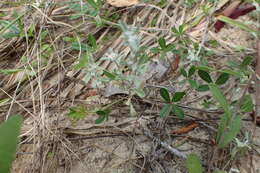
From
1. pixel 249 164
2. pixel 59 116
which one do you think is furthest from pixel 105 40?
pixel 249 164

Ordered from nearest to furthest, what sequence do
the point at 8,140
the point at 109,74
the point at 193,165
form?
the point at 8,140 → the point at 193,165 → the point at 109,74

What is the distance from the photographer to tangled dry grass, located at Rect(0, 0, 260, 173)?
3.81 ft

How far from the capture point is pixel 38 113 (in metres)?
1.33

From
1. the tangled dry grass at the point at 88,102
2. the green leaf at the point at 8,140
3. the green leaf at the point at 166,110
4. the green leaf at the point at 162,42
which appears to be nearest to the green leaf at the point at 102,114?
the tangled dry grass at the point at 88,102

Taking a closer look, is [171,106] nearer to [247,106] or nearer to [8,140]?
[247,106]

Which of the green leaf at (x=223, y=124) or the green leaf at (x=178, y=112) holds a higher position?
the green leaf at (x=178, y=112)

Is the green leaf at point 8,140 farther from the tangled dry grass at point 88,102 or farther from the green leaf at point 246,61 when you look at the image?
the green leaf at point 246,61

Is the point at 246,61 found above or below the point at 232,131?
above

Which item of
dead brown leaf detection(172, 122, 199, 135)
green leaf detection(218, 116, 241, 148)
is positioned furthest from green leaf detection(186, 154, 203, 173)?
dead brown leaf detection(172, 122, 199, 135)

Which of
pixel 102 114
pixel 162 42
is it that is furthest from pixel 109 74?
pixel 162 42

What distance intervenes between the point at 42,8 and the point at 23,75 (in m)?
0.37

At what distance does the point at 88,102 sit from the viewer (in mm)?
1342

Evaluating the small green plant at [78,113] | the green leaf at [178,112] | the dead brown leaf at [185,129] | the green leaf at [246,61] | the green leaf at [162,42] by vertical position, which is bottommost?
the dead brown leaf at [185,129]

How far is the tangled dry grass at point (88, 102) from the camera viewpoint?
3.81 feet
